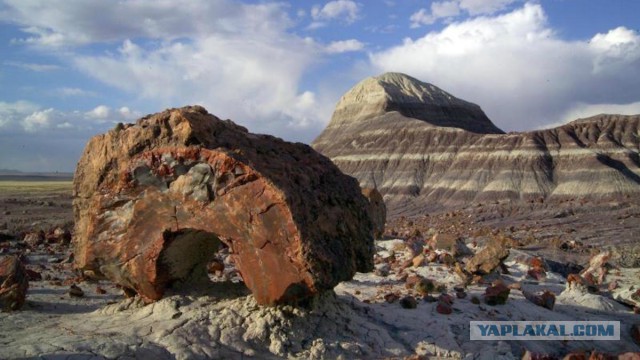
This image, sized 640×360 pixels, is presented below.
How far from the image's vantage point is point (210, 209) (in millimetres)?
7191

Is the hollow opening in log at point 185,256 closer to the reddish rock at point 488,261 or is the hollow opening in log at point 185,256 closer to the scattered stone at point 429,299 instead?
the scattered stone at point 429,299

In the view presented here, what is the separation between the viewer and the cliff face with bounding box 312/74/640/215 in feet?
156

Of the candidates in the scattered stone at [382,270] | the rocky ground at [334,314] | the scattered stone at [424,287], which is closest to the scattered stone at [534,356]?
the rocky ground at [334,314]

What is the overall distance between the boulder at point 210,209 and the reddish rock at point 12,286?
3.72 ft

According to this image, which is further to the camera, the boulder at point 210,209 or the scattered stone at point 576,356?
the scattered stone at point 576,356

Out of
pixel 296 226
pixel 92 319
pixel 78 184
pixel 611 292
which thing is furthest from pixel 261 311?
pixel 611 292

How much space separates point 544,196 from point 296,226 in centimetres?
4489

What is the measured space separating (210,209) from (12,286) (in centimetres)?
399

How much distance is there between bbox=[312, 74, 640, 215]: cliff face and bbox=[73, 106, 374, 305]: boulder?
42.2 metres

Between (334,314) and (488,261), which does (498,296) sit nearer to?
(488,261)

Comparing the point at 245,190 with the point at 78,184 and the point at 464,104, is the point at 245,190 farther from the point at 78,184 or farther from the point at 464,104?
the point at 464,104

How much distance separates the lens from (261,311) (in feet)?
24.2

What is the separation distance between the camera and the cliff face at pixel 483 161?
47.5 metres

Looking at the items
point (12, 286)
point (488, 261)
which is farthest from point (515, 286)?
point (12, 286)
